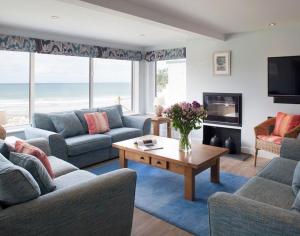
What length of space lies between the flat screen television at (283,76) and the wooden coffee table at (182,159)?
1.70m

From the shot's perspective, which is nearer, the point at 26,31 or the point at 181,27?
the point at 181,27

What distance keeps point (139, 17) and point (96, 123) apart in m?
2.06

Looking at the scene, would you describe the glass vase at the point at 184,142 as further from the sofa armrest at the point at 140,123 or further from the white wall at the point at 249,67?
the white wall at the point at 249,67

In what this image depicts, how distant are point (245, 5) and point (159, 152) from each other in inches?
79.2

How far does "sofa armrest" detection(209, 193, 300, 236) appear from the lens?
1319mm

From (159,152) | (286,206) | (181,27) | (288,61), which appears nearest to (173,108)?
(159,152)

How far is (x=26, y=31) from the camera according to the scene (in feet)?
14.5

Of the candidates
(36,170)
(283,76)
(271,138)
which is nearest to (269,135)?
(271,138)

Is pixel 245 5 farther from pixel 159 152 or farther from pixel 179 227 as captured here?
pixel 179 227

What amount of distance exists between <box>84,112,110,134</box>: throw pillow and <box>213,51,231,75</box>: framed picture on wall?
2.28m

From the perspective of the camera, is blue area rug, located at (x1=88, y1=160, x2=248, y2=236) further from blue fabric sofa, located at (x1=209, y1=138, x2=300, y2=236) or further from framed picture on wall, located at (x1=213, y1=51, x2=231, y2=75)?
framed picture on wall, located at (x1=213, y1=51, x2=231, y2=75)

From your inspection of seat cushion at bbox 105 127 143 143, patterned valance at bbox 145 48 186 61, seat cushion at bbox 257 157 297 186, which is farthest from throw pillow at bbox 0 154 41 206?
patterned valance at bbox 145 48 186 61

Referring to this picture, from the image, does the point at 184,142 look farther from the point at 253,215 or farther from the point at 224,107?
the point at 224,107

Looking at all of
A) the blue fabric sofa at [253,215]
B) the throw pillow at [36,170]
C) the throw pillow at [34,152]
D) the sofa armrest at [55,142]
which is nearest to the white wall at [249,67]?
the blue fabric sofa at [253,215]
